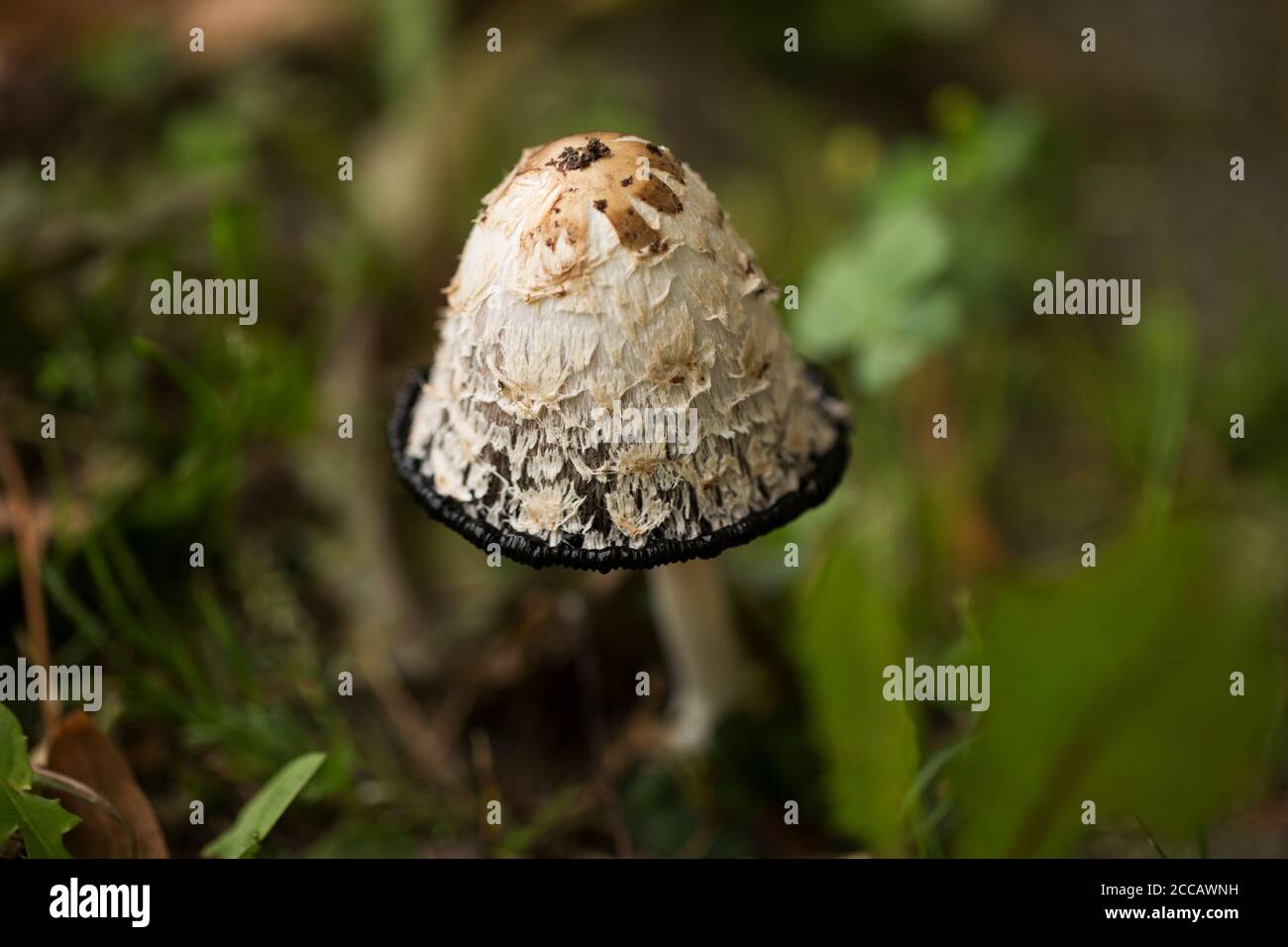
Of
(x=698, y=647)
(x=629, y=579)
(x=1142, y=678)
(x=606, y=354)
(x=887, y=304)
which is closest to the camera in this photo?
(x=1142, y=678)

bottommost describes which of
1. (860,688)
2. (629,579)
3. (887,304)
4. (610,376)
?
(860,688)

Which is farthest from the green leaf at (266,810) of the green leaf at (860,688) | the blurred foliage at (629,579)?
the green leaf at (860,688)

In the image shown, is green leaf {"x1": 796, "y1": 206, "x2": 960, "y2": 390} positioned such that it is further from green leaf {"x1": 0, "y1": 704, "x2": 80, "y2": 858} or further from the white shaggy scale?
green leaf {"x1": 0, "y1": 704, "x2": 80, "y2": 858}

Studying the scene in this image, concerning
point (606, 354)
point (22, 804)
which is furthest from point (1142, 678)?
point (22, 804)

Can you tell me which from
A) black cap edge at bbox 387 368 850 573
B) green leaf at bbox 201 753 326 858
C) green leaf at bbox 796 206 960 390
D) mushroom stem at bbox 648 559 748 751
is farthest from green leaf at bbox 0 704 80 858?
green leaf at bbox 796 206 960 390

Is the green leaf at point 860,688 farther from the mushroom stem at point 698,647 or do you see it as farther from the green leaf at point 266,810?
the green leaf at point 266,810

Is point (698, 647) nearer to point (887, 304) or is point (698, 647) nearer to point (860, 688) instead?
point (860, 688)
